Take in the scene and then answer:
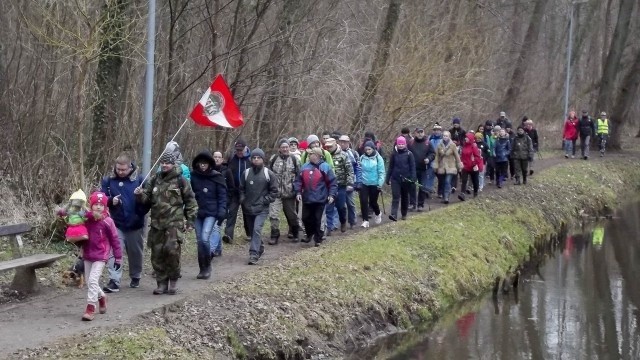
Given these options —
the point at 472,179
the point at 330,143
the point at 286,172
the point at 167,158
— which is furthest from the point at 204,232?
the point at 472,179

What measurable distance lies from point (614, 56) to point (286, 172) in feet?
90.9

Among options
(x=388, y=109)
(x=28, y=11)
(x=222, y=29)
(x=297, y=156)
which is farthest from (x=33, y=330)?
(x=388, y=109)

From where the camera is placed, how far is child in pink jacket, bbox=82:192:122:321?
32.6ft

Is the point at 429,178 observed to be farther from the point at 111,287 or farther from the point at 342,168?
the point at 111,287

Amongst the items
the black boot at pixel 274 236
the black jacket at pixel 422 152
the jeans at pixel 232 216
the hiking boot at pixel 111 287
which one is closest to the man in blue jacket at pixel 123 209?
the hiking boot at pixel 111 287

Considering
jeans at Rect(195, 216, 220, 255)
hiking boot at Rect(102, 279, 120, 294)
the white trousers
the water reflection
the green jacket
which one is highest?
the green jacket

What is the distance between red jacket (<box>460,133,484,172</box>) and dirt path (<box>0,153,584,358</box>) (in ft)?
33.4

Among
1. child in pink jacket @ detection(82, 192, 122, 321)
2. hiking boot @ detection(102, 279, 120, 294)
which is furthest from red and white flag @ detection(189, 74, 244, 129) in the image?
child in pink jacket @ detection(82, 192, 122, 321)

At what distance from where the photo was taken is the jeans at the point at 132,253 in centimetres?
1137

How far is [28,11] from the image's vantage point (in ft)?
51.2

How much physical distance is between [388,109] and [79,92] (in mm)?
12718

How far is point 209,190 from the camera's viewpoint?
12172mm

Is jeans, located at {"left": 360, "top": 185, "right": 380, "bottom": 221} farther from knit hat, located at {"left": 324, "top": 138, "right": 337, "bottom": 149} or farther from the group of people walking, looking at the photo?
knit hat, located at {"left": 324, "top": 138, "right": 337, "bottom": 149}

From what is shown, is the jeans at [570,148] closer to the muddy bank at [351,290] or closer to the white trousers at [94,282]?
the muddy bank at [351,290]
